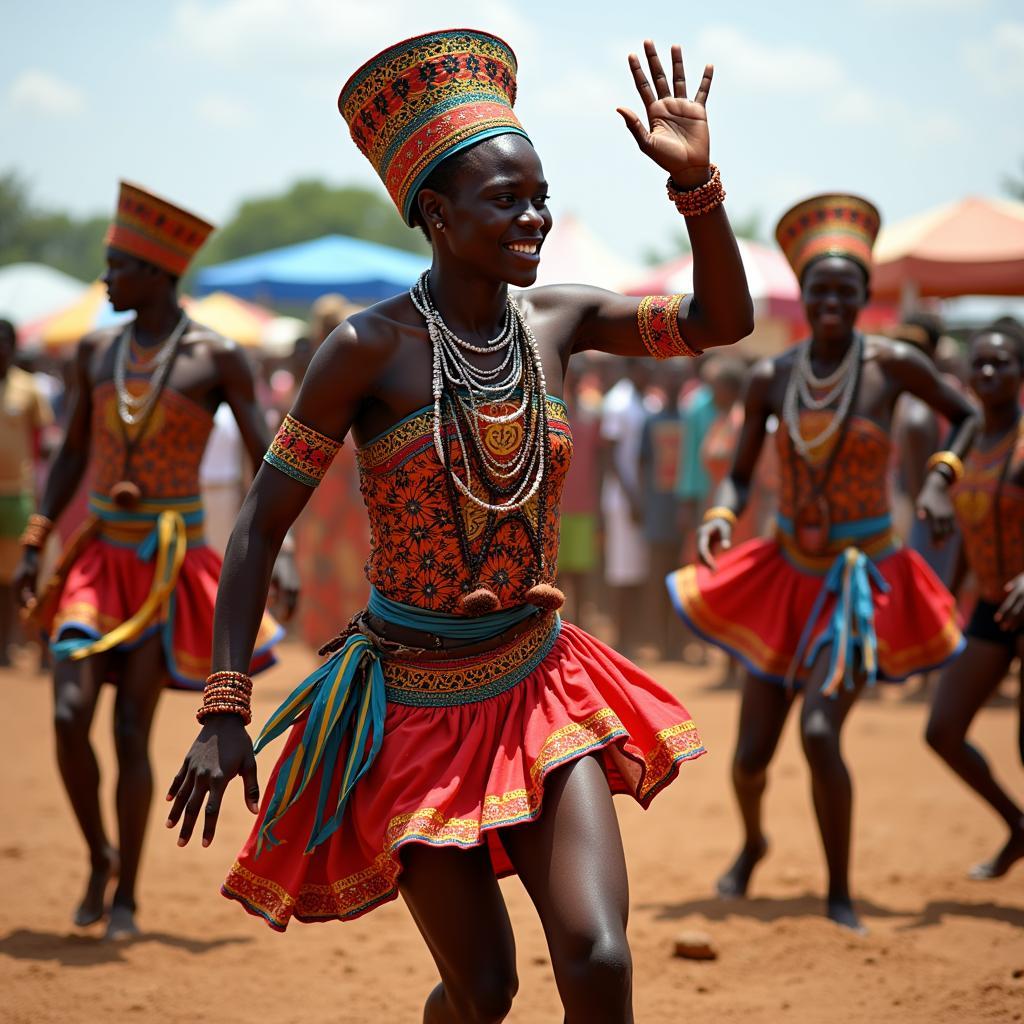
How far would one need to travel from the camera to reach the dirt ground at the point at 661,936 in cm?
509

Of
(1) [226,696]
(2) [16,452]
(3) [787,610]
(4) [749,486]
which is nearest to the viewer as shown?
(1) [226,696]

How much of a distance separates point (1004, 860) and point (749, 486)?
2032mm

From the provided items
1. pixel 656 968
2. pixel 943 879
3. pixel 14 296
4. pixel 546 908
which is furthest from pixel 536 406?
pixel 14 296

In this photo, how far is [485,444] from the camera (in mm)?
3535

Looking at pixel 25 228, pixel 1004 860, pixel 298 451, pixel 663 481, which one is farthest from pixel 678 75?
pixel 25 228

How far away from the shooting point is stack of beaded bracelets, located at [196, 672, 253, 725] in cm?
327

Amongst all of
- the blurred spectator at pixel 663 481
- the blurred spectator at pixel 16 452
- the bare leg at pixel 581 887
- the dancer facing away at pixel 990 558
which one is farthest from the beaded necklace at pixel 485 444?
the blurred spectator at pixel 663 481

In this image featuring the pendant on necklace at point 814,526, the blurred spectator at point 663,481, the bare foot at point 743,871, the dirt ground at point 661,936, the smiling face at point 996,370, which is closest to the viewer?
the dirt ground at point 661,936

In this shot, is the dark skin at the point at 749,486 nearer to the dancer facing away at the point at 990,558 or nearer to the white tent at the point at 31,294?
the dancer facing away at the point at 990,558

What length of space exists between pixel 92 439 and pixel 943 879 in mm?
4203

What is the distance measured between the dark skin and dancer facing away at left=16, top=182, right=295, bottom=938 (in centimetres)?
201

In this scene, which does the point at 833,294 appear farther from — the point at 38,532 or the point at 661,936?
the point at 38,532

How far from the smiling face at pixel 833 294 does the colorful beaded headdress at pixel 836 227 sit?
0.05 metres

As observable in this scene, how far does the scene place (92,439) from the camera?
246 inches
